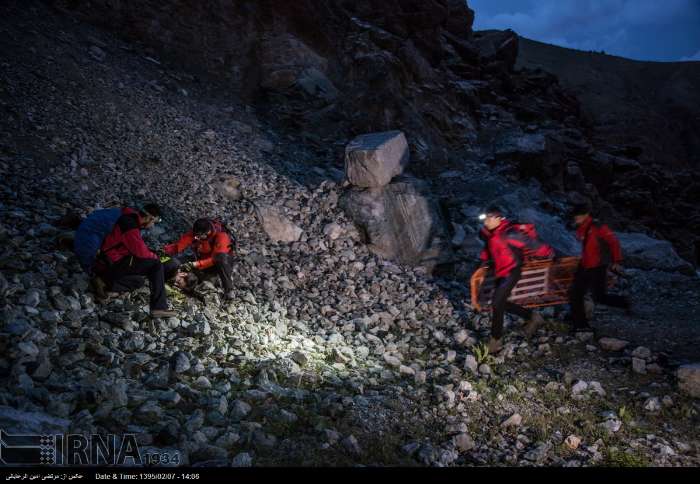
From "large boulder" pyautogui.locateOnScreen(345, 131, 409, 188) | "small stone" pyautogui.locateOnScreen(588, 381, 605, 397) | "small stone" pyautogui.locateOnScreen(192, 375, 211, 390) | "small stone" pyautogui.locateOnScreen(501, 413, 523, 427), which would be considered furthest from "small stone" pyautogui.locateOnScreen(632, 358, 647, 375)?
"large boulder" pyautogui.locateOnScreen(345, 131, 409, 188)

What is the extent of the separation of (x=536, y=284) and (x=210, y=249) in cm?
533

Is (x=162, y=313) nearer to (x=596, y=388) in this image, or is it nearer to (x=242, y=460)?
(x=242, y=460)

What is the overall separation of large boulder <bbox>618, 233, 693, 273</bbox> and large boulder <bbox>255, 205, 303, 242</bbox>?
335 inches

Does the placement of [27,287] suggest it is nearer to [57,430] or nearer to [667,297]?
[57,430]

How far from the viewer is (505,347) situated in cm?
640

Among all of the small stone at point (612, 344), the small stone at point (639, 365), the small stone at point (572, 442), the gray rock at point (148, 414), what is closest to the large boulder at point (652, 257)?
the small stone at point (612, 344)

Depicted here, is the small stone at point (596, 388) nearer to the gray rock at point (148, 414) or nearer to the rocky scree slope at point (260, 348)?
the rocky scree slope at point (260, 348)

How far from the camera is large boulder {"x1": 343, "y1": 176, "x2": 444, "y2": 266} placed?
934 cm

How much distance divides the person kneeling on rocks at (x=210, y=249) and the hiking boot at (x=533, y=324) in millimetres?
4802

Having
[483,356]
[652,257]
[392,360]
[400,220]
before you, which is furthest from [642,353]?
[652,257]

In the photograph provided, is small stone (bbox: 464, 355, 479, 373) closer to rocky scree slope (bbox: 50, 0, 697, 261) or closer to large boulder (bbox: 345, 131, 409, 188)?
large boulder (bbox: 345, 131, 409, 188)

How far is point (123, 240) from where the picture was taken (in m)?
5.31

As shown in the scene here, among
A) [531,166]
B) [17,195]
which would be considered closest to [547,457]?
[17,195]

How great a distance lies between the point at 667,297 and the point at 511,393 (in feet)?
18.6
